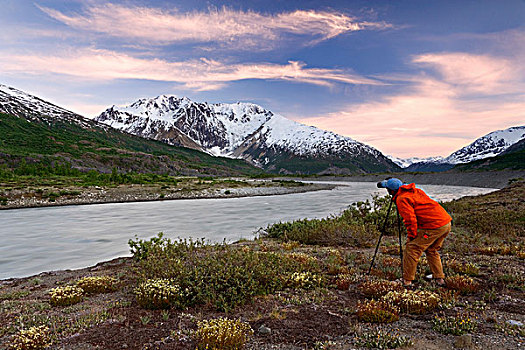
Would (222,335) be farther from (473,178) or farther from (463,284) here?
(473,178)

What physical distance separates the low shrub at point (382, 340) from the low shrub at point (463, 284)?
3.42 metres

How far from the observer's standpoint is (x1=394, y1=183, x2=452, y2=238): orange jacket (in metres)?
8.51

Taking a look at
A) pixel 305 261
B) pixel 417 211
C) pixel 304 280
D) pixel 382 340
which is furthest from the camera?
pixel 305 261

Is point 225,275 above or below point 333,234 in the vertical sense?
above

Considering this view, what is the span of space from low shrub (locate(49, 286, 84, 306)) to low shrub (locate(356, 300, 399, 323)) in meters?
7.74

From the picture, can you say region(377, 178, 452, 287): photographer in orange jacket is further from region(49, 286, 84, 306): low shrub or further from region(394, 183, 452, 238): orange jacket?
region(49, 286, 84, 306): low shrub

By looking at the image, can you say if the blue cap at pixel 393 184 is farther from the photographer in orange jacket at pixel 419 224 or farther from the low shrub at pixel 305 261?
the low shrub at pixel 305 261

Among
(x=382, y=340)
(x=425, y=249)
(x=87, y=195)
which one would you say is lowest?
(x=382, y=340)

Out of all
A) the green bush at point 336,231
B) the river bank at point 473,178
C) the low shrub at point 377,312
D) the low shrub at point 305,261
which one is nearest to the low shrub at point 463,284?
the low shrub at point 377,312

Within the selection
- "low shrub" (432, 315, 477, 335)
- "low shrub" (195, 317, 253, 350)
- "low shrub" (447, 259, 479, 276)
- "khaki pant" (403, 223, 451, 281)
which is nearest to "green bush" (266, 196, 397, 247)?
"low shrub" (447, 259, 479, 276)

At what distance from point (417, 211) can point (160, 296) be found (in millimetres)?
7502

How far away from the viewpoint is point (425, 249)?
8812mm

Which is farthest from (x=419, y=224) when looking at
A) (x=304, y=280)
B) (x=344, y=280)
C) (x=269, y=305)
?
(x=269, y=305)

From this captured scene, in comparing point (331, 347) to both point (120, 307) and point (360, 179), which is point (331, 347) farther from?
point (360, 179)
